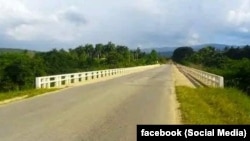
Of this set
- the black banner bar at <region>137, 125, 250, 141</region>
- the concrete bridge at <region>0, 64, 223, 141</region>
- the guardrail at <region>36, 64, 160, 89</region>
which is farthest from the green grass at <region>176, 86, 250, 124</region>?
the guardrail at <region>36, 64, 160, 89</region>

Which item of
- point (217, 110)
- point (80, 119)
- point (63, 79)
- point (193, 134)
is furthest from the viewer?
point (63, 79)

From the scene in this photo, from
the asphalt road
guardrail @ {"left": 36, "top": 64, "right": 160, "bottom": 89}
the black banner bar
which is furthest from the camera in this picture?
guardrail @ {"left": 36, "top": 64, "right": 160, "bottom": 89}

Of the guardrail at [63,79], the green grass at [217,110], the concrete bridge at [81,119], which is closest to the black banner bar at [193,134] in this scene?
the concrete bridge at [81,119]

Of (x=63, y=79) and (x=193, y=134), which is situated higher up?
(x=193, y=134)

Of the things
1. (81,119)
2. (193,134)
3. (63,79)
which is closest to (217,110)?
(81,119)

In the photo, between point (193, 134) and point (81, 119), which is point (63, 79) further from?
point (193, 134)

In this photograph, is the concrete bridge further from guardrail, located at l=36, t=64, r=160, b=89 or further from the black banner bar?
guardrail, located at l=36, t=64, r=160, b=89

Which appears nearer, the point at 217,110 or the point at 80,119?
the point at 80,119

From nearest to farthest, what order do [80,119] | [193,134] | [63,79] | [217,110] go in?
[193,134]
[80,119]
[217,110]
[63,79]

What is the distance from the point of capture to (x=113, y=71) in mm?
62562

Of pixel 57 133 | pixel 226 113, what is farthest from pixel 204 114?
pixel 57 133

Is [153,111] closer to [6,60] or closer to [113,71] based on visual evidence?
[113,71]

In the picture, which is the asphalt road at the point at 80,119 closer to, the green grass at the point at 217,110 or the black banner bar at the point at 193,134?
the green grass at the point at 217,110

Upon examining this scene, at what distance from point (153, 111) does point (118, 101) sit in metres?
4.03
